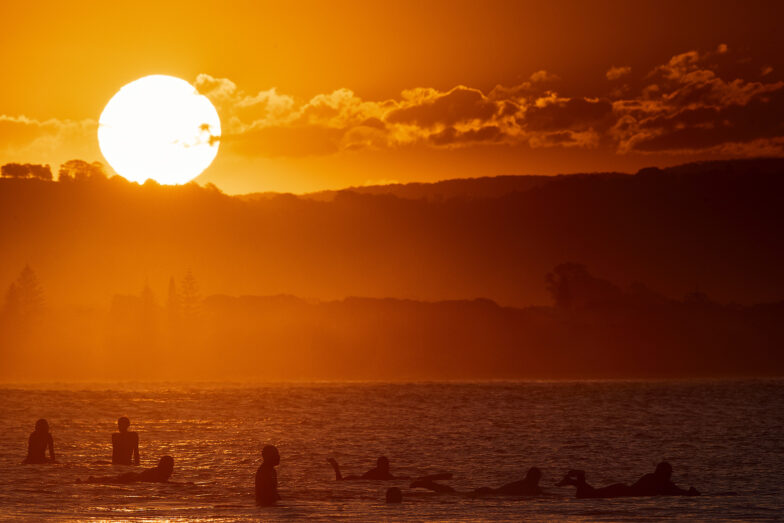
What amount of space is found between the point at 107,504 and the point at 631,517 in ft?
46.6

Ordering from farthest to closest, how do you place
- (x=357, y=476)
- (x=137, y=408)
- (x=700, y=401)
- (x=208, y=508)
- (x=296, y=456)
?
(x=700, y=401)
(x=137, y=408)
(x=296, y=456)
(x=357, y=476)
(x=208, y=508)

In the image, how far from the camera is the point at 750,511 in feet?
99.2

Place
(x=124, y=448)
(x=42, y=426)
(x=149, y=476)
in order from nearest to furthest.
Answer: (x=149, y=476) → (x=42, y=426) → (x=124, y=448)

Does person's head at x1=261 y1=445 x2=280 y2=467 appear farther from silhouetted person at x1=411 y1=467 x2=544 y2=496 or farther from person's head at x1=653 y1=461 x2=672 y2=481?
person's head at x1=653 y1=461 x2=672 y2=481

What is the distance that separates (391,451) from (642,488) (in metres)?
21.8

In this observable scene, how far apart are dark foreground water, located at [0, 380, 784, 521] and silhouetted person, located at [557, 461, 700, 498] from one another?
2.02 feet

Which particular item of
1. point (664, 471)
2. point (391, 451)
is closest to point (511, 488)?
point (664, 471)

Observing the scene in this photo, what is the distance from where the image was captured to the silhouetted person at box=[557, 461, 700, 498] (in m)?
33.9

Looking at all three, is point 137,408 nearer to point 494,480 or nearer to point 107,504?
point 494,480

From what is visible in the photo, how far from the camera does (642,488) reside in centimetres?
3431

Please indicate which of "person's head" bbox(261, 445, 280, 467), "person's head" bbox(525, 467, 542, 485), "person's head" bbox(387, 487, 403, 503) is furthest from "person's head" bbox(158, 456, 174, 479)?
"person's head" bbox(525, 467, 542, 485)

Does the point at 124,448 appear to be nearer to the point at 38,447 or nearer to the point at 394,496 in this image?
the point at 38,447

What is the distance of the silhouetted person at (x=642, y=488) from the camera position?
→ 1335 inches

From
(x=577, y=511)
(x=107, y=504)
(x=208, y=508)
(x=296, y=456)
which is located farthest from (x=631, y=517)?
(x=296, y=456)
